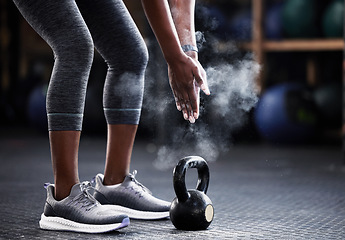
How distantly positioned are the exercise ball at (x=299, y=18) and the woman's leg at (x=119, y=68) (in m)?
2.68

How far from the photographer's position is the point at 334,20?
4121 mm

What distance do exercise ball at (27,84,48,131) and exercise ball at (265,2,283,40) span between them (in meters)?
1.70

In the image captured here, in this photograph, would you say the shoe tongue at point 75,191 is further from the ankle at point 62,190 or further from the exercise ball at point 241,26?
the exercise ball at point 241,26

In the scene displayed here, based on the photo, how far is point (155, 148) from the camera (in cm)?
400

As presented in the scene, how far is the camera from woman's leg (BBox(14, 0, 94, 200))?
1551 millimetres

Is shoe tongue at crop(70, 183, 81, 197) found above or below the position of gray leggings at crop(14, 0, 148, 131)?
below

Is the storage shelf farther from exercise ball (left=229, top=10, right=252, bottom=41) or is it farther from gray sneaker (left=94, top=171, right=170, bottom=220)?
gray sneaker (left=94, top=171, right=170, bottom=220)

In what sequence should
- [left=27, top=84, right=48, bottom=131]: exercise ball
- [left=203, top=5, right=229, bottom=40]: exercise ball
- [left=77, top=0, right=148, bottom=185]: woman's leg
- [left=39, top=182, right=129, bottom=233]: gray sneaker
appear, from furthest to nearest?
[left=27, top=84, right=48, bottom=131]: exercise ball → [left=203, top=5, right=229, bottom=40]: exercise ball → [left=77, top=0, right=148, bottom=185]: woman's leg → [left=39, top=182, right=129, bottom=233]: gray sneaker

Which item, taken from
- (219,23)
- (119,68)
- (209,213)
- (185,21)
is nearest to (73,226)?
(209,213)

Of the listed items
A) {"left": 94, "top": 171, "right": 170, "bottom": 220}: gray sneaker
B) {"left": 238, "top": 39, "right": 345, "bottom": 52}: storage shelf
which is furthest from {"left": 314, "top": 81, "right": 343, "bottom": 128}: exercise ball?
{"left": 94, "top": 171, "right": 170, "bottom": 220}: gray sneaker

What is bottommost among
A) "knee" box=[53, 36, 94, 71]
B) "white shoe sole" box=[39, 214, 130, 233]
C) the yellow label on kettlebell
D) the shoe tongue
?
"white shoe sole" box=[39, 214, 130, 233]

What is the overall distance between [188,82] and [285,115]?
9.02 feet

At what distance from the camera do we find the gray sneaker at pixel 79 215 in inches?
60.6

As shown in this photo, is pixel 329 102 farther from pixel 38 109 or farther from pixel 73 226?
pixel 73 226
